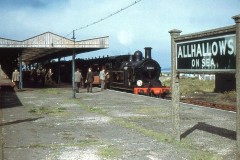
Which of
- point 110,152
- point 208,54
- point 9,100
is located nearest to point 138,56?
point 9,100

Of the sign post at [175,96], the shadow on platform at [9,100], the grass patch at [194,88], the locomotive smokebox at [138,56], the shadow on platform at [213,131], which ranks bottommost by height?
the grass patch at [194,88]

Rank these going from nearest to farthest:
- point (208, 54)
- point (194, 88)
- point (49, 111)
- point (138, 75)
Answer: point (208, 54)
point (49, 111)
point (138, 75)
point (194, 88)

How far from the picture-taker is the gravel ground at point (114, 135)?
24.9 feet

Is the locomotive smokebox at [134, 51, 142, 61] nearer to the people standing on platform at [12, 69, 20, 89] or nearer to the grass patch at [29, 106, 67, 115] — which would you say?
the people standing on platform at [12, 69, 20, 89]

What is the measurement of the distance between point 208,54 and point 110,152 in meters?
2.94

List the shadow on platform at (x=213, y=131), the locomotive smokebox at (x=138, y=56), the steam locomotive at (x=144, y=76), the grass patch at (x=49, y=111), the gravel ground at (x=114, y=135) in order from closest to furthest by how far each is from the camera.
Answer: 1. the gravel ground at (x=114, y=135)
2. the shadow on platform at (x=213, y=131)
3. the grass patch at (x=49, y=111)
4. the steam locomotive at (x=144, y=76)
5. the locomotive smokebox at (x=138, y=56)

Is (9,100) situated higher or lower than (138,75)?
lower

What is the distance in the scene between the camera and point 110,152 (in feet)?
25.4

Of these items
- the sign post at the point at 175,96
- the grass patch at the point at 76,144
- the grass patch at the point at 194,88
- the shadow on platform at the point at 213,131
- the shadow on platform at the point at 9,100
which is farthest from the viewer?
the grass patch at the point at 194,88

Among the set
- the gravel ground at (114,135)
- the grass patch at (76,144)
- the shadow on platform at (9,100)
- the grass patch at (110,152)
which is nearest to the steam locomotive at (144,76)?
Answer: the shadow on platform at (9,100)

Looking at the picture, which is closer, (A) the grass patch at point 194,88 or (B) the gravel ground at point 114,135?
(B) the gravel ground at point 114,135

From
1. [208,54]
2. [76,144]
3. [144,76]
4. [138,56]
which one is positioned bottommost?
[76,144]

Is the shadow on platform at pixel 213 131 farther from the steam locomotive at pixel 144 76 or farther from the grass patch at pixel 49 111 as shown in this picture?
the steam locomotive at pixel 144 76

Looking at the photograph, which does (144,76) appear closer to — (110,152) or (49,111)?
(49,111)
